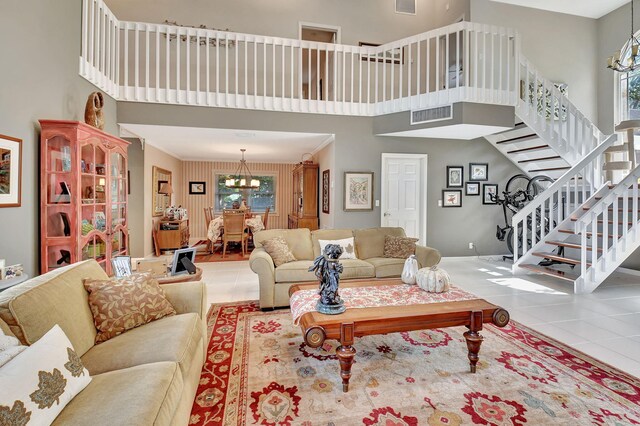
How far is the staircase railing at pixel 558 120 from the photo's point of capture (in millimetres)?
5039

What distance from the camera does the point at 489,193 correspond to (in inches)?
247

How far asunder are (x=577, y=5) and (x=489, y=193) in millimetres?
3967

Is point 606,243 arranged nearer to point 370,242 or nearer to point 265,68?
point 370,242

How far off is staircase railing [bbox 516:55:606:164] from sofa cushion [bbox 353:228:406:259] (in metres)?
3.07

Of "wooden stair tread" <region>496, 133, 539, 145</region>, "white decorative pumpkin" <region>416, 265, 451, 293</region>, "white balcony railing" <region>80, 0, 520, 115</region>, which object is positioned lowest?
"white decorative pumpkin" <region>416, 265, 451, 293</region>

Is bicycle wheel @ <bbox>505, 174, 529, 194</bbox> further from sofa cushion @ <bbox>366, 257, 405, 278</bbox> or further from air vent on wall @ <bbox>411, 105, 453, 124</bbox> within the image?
sofa cushion @ <bbox>366, 257, 405, 278</bbox>

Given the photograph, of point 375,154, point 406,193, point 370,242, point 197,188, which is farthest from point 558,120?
point 197,188

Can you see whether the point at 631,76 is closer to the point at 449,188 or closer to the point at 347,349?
the point at 449,188

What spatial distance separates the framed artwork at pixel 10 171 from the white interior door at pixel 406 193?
16.0 feet

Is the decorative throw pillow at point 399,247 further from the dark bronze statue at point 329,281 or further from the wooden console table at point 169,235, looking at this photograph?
the wooden console table at point 169,235

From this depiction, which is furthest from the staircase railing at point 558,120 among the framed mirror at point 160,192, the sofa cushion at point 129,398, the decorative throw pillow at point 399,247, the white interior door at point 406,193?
the framed mirror at point 160,192

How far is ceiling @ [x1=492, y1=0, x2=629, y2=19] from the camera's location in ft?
19.5

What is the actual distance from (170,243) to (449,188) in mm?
5904

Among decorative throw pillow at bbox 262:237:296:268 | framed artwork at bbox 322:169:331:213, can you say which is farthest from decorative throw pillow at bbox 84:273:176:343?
framed artwork at bbox 322:169:331:213
